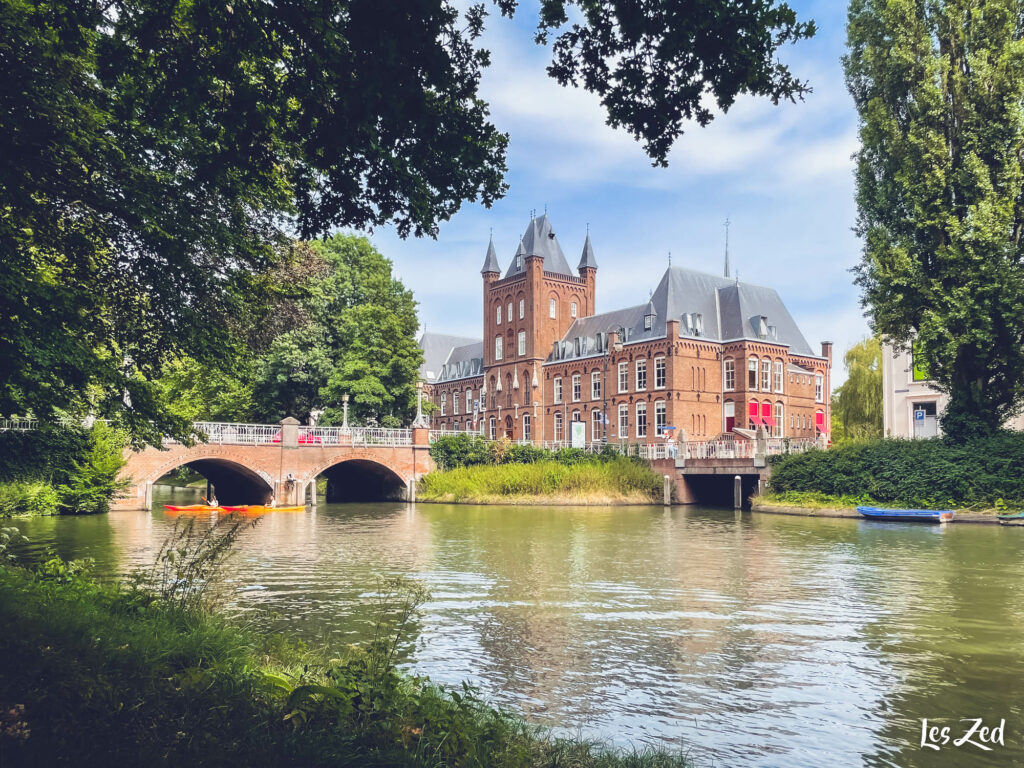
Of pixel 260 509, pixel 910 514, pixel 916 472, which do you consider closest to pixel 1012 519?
pixel 910 514

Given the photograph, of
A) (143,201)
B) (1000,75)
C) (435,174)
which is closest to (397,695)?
(435,174)

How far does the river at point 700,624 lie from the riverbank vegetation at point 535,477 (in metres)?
15.5

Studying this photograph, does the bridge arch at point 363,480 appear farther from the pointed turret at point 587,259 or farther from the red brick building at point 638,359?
the pointed turret at point 587,259

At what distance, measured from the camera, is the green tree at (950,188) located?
1078 inches

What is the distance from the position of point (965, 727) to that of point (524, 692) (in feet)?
13.2

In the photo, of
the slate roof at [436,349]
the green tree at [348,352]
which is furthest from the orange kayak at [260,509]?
the slate roof at [436,349]

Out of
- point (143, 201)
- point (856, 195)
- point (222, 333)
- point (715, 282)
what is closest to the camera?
point (143, 201)

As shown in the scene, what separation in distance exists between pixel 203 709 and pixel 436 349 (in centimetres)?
8570

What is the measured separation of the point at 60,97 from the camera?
7.77 meters

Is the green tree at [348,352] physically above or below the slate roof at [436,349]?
below

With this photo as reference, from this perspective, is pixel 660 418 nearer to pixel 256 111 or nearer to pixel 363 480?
pixel 363 480

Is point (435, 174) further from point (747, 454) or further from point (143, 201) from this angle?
point (747, 454)

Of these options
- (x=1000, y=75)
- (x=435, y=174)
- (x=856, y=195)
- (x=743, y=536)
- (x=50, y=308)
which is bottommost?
(x=743, y=536)

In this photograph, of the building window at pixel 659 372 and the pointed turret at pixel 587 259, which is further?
the pointed turret at pixel 587 259
